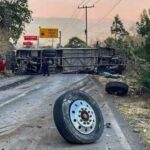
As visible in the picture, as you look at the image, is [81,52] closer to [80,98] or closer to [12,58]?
[12,58]

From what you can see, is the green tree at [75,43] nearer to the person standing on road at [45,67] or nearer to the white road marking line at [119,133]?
the person standing on road at [45,67]

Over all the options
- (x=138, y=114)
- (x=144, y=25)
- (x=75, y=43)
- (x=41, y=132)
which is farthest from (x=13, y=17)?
(x=41, y=132)

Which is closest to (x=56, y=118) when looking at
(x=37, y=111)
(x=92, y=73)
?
(x=37, y=111)

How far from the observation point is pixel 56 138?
426 inches

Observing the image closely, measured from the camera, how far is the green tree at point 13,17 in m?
70.6

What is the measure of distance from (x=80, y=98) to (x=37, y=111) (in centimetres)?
522

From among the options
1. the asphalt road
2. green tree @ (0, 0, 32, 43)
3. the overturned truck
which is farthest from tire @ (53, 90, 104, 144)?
green tree @ (0, 0, 32, 43)

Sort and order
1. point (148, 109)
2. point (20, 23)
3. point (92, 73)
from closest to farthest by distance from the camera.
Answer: point (148, 109) < point (92, 73) < point (20, 23)

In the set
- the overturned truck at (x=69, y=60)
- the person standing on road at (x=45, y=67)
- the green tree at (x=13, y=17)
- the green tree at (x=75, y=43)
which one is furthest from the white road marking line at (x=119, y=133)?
the green tree at (x=75, y=43)

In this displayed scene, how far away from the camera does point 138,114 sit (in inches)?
610

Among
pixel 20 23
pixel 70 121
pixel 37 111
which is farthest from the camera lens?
pixel 20 23

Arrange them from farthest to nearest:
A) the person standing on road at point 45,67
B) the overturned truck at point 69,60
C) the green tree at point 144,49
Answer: the overturned truck at point 69,60 < the person standing on road at point 45,67 < the green tree at point 144,49

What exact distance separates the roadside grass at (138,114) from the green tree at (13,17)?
5152 cm

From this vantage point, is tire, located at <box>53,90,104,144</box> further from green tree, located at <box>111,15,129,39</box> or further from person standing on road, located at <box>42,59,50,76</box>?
green tree, located at <box>111,15,129,39</box>
